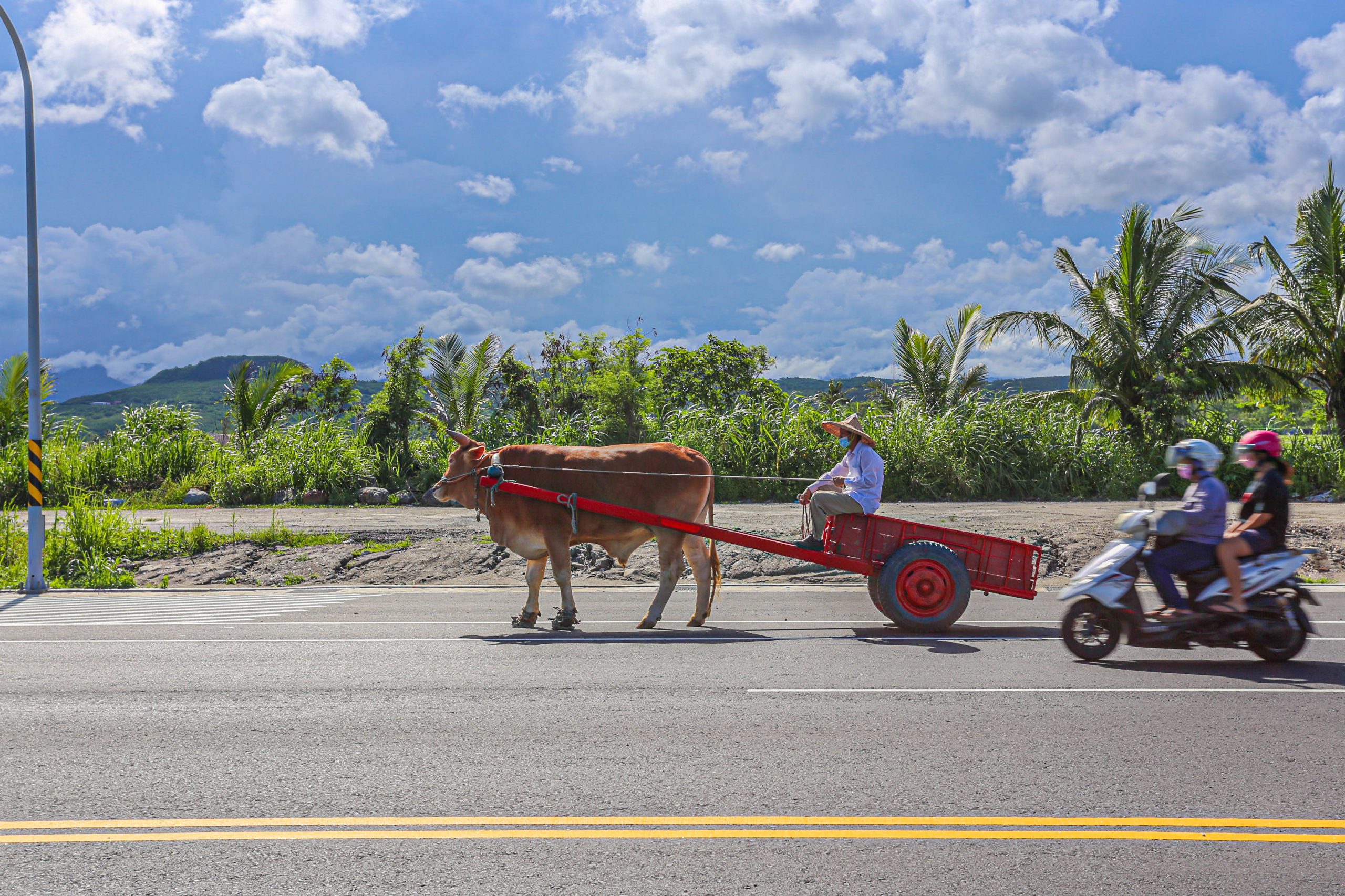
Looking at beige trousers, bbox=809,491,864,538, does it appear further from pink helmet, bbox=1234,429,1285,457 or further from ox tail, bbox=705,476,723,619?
pink helmet, bbox=1234,429,1285,457

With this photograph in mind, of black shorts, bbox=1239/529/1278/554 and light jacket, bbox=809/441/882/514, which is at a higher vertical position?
light jacket, bbox=809/441/882/514

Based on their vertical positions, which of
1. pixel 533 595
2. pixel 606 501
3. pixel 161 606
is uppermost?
pixel 606 501

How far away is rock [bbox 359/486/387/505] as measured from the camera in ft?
85.8

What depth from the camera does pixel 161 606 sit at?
1295 centimetres

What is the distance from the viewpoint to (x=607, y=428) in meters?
29.1

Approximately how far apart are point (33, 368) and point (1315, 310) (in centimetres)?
3053

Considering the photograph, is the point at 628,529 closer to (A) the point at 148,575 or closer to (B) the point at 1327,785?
(B) the point at 1327,785

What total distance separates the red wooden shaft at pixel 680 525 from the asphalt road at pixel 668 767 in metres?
0.75

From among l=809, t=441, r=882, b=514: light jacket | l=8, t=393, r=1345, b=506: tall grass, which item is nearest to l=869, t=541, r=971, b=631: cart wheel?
l=809, t=441, r=882, b=514: light jacket

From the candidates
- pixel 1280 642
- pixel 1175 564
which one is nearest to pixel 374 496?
pixel 1175 564

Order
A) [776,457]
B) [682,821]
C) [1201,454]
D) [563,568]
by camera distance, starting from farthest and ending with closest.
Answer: [776,457] → [563,568] → [1201,454] → [682,821]

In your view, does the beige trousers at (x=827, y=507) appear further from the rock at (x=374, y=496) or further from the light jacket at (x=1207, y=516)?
the rock at (x=374, y=496)

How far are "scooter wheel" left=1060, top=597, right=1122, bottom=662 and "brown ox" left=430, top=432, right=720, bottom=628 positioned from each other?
12.0 feet

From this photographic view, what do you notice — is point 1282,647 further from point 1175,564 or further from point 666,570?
point 666,570
